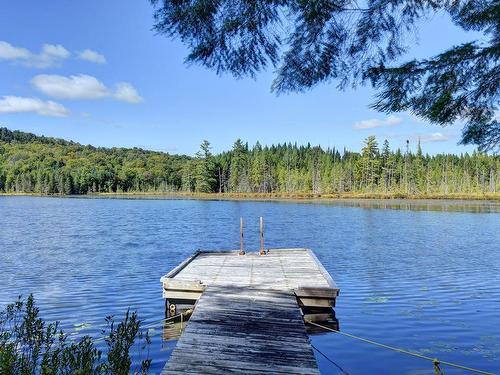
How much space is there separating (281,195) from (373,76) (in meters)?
Result: 123

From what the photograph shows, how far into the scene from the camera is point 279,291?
12453mm

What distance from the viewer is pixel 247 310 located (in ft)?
34.6

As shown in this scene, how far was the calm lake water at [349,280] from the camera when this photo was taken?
10955 millimetres

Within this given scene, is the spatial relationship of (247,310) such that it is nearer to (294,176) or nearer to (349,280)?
(349,280)

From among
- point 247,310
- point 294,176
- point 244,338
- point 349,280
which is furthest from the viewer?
point 294,176

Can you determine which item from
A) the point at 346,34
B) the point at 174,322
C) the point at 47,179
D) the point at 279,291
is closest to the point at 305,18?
→ the point at 346,34

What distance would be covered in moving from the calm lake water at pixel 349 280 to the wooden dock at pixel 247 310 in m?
1.17

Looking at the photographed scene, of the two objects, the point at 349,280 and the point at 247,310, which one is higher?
the point at 247,310

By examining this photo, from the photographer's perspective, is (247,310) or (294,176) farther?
(294,176)

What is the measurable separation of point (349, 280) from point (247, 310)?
30.5ft

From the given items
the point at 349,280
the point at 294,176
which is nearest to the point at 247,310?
the point at 349,280

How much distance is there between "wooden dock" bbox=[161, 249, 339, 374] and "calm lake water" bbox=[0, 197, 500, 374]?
117 centimetres

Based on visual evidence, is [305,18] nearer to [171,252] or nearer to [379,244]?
[171,252]

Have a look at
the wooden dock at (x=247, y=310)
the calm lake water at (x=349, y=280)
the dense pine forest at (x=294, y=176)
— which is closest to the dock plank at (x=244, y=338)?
the wooden dock at (x=247, y=310)
